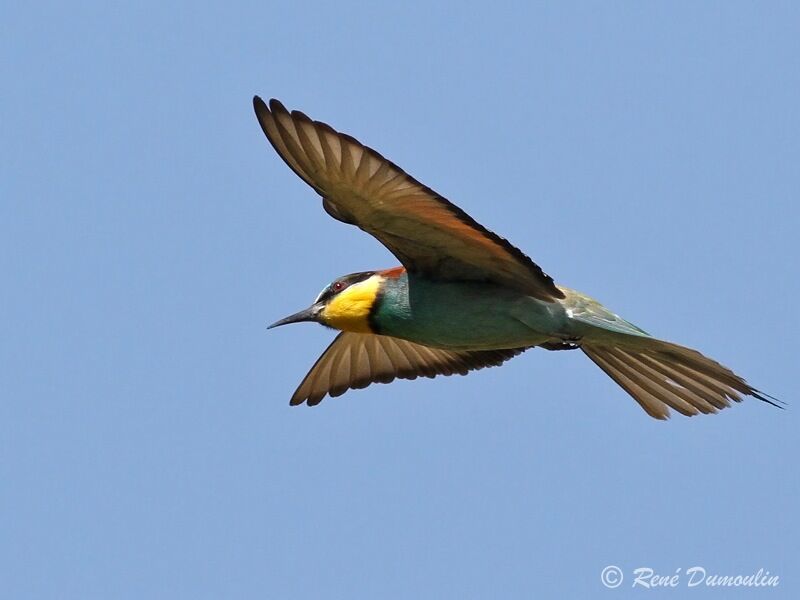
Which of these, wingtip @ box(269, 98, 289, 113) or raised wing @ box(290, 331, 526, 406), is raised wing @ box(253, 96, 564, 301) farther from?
raised wing @ box(290, 331, 526, 406)

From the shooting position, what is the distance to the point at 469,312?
309 inches

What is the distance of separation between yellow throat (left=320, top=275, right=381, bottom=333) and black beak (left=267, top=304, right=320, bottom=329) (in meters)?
0.08

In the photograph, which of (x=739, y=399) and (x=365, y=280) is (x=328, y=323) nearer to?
(x=365, y=280)

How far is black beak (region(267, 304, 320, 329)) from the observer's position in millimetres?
8359

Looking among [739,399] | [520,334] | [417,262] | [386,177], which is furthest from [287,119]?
[739,399]

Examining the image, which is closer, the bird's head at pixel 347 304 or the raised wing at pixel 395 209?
the raised wing at pixel 395 209

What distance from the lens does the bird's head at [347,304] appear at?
805cm

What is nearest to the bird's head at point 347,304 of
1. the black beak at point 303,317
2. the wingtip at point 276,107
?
the black beak at point 303,317

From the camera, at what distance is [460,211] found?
23.7ft

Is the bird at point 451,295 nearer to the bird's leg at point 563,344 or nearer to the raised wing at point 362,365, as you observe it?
the bird's leg at point 563,344

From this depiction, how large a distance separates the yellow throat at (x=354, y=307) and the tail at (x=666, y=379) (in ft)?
3.57

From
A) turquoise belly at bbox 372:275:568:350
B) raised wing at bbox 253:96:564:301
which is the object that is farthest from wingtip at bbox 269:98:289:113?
turquoise belly at bbox 372:275:568:350

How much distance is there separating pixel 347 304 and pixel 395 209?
93 centimetres

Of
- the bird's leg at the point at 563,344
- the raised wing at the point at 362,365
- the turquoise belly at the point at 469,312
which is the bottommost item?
the turquoise belly at the point at 469,312
